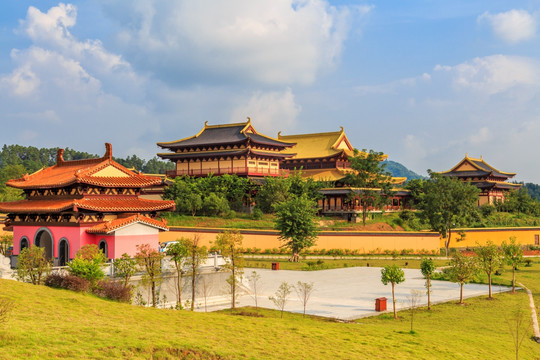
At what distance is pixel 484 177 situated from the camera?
251ft

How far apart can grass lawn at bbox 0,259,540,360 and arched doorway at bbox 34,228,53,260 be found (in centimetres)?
1192

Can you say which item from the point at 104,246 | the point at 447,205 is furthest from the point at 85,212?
the point at 447,205

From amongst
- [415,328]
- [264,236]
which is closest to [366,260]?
[264,236]

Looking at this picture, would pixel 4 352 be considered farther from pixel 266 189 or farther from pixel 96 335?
pixel 266 189

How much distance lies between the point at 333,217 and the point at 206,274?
3174 cm

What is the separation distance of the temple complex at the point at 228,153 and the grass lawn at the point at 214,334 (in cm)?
3930

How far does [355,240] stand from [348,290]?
637 inches

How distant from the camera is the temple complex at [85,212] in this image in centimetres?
2894

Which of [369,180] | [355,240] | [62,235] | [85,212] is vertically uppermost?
[369,180]

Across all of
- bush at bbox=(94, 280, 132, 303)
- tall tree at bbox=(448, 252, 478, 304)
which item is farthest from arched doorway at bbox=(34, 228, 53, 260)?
tall tree at bbox=(448, 252, 478, 304)

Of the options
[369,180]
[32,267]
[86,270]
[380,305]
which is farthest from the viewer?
[369,180]

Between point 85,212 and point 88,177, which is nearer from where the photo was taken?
point 85,212

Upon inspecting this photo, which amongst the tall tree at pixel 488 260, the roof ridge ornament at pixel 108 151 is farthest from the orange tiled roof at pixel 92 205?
the tall tree at pixel 488 260

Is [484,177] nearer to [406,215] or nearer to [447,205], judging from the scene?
[406,215]
